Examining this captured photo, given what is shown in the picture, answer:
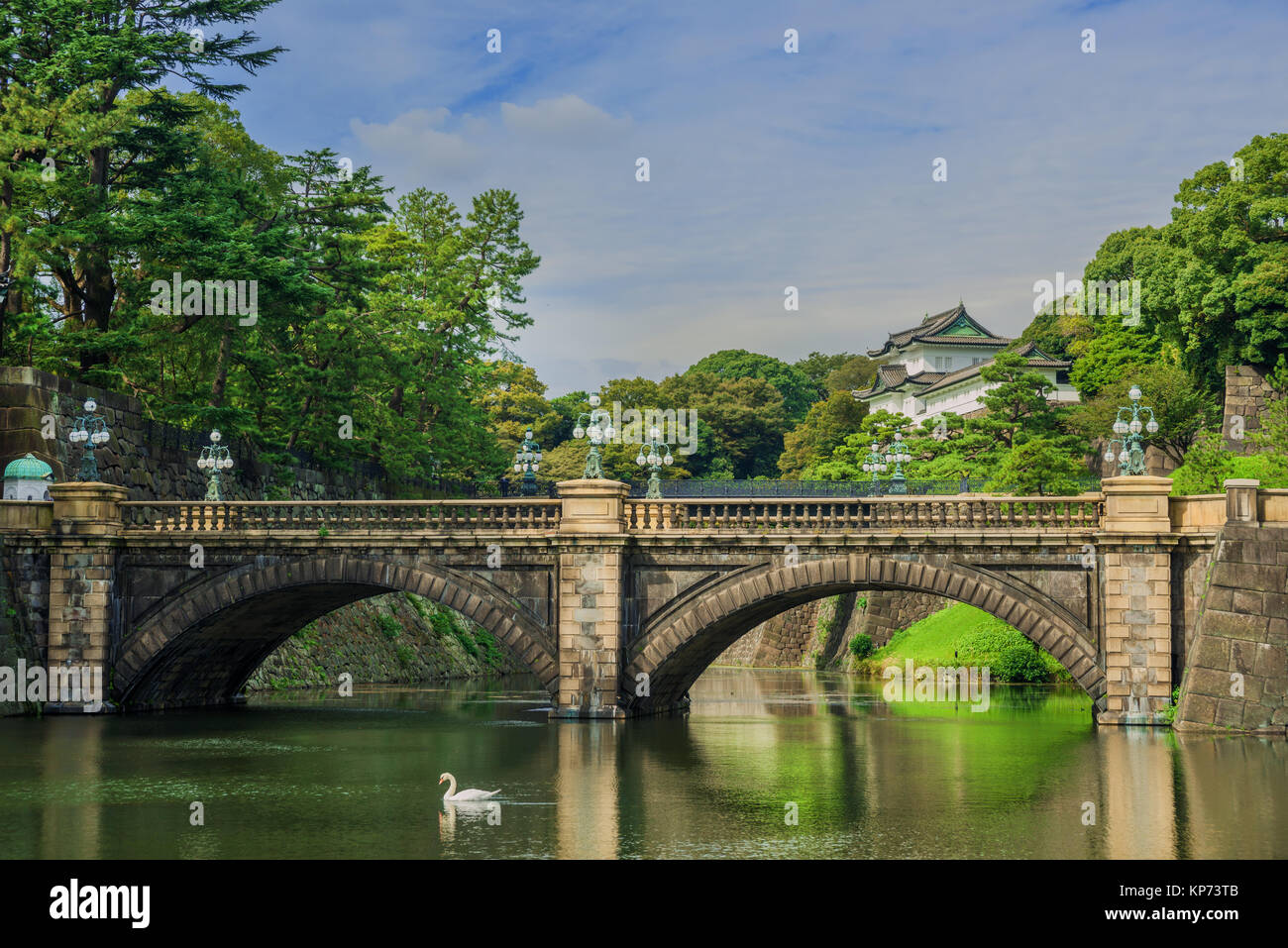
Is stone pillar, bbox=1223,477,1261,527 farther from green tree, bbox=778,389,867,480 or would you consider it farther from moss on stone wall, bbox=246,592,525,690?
green tree, bbox=778,389,867,480

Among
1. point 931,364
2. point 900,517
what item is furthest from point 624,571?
point 931,364

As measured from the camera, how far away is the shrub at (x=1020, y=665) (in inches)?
2266

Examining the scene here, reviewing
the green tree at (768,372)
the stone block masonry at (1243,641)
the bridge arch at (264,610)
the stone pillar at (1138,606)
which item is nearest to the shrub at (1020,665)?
the stone pillar at (1138,606)

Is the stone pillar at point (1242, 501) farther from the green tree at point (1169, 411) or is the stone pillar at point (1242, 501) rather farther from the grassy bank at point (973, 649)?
the green tree at point (1169, 411)

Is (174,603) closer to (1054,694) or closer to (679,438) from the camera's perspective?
(1054,694)

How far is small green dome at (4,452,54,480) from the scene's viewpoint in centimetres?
4175

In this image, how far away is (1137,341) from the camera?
8150cm

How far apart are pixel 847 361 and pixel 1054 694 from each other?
274 feet

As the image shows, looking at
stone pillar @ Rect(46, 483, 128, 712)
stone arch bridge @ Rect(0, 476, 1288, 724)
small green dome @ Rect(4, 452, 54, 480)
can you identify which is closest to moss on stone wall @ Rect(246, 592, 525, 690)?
stone arch bridge @ Rect(0, 476, 1288, 724)

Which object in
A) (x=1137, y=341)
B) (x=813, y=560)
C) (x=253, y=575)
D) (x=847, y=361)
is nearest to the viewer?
(x=813, y=560)

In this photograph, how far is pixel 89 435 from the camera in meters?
43.3

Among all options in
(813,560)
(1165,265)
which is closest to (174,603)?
(813,560)

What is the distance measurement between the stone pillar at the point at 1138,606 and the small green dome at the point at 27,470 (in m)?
29.4

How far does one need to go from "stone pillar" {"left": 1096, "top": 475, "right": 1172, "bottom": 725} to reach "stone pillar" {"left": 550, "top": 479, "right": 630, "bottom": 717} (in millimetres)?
12356
